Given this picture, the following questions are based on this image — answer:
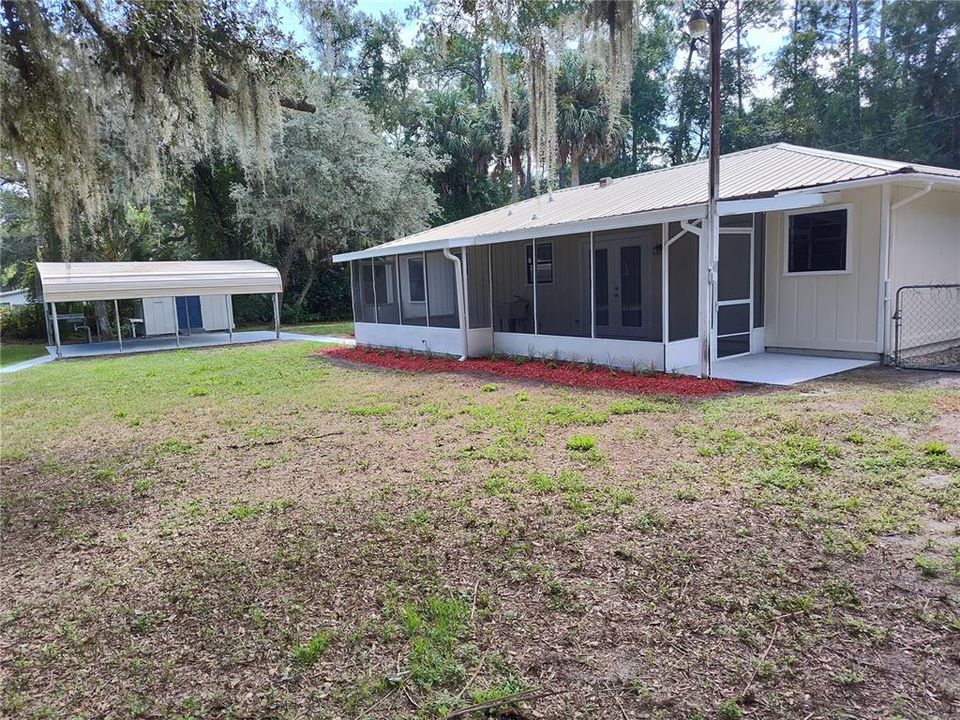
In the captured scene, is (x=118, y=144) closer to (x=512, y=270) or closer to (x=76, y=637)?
(x=512, y=270)

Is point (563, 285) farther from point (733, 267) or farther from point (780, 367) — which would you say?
point (780, 367)

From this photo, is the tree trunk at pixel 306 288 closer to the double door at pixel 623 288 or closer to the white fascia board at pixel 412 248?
the white fascia board at pixel 412 248

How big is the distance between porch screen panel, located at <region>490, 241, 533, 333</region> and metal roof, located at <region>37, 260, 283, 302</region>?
8912 mm

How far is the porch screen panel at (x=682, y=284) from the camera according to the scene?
28.7ft

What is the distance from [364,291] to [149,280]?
6228mm

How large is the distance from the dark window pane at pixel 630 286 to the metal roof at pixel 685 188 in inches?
25.7

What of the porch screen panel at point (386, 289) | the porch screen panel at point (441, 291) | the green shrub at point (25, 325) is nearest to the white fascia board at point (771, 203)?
the porch screen panel at point (441, 291)

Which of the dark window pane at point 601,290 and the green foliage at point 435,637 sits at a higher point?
the dark window pane at point 601,290

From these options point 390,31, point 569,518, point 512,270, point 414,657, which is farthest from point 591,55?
point 390,31

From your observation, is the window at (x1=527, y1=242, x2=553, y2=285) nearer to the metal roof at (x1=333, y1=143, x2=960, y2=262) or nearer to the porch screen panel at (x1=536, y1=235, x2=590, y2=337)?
the porch screen panel at (x1=536, y1=235, x2=590, y2=337)

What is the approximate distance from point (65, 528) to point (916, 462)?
5.66 meters

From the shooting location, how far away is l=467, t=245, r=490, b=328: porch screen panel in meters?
11.6

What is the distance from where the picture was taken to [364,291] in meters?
14.6

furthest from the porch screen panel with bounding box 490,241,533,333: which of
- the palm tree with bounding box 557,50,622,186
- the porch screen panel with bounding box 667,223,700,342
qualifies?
the palm tree with bounding box 557,50,622,186
